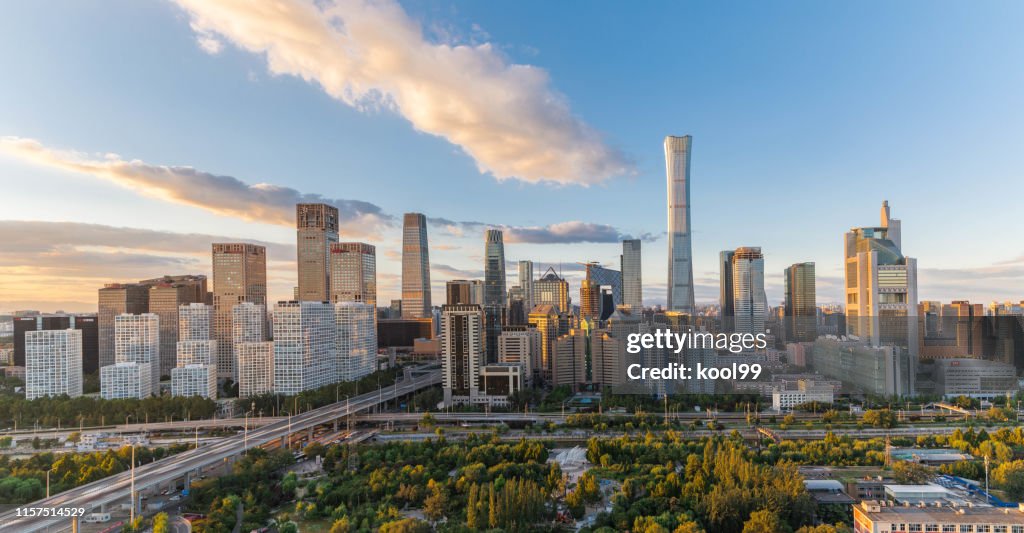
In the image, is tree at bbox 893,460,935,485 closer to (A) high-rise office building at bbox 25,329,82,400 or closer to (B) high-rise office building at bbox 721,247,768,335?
(A) high-rise office building at bbox 25,329,82,400

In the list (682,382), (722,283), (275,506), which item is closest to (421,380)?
(682,382)

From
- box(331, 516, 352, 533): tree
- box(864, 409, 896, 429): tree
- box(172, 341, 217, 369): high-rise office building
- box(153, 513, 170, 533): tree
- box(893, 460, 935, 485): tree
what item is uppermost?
box(172, 341, 217, 369): high-rise office building

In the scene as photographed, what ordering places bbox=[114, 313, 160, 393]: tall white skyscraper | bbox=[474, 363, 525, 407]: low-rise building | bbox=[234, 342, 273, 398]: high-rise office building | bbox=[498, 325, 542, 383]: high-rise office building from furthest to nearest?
bbox=[498, 325, 542, 383]: high-rise office building → bbox=[114, 313, 160, 393]: tall white skyscraper → bbox=[234, 342, 273, 398]: high-rise office building → bbox=[474, 363, 525, 407]: low-rise building

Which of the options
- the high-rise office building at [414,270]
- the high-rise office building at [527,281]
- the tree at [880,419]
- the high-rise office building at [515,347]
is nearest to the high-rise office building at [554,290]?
the high-rise office building at [527,281]

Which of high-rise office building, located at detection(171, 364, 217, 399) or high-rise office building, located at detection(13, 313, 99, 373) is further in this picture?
high-rise office building, located at detection(13, 313, 99, 373)

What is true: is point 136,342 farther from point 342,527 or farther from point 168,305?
point 342,527

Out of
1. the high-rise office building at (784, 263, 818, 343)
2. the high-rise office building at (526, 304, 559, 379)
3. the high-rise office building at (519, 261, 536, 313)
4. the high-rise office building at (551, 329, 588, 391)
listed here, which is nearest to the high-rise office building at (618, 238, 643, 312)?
the high-rise office building at (519, 261, 536, 313)

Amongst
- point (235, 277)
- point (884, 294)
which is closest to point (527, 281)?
point (235, 277)

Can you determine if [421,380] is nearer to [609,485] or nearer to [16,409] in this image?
[16,409]
